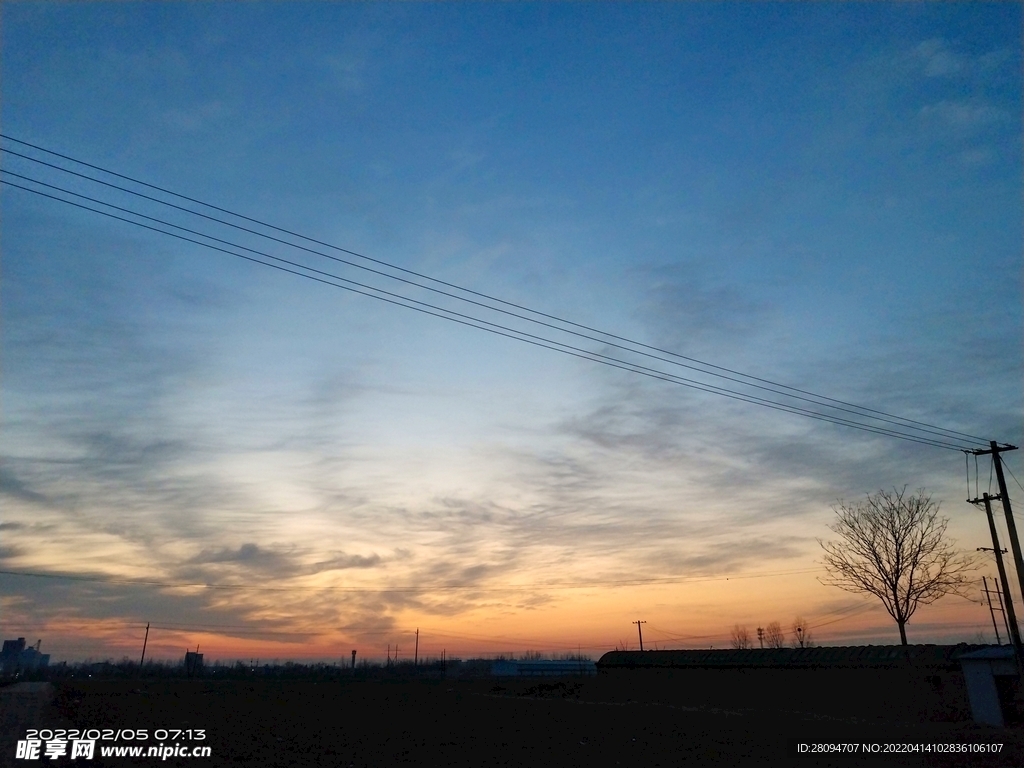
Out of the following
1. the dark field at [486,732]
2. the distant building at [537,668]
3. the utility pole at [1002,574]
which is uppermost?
the utility pole at [1002,574]

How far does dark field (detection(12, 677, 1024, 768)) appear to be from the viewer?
67.9 ft

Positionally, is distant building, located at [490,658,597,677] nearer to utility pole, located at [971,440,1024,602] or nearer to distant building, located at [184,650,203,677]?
distant building, located at [184,650,203,677]

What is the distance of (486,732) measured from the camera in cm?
2658

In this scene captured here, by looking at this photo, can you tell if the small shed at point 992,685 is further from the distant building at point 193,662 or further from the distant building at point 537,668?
the distant building at point 193,662

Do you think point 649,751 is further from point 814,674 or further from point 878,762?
point 814,674

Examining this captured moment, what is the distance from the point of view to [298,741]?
22906mm

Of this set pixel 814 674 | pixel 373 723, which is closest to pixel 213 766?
pixel 373 723

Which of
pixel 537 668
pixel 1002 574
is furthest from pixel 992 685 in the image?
pixel 537 668

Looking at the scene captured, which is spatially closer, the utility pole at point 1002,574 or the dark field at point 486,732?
the dark field at point 486,732

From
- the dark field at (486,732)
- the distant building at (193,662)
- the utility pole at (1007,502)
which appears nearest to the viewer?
the dark field at (486,732)

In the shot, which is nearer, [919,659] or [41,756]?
[41,756]

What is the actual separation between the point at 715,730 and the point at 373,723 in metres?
14.7

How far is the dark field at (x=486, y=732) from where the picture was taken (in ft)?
67.9

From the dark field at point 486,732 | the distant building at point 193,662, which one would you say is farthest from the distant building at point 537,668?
the dark field at point 486,732
